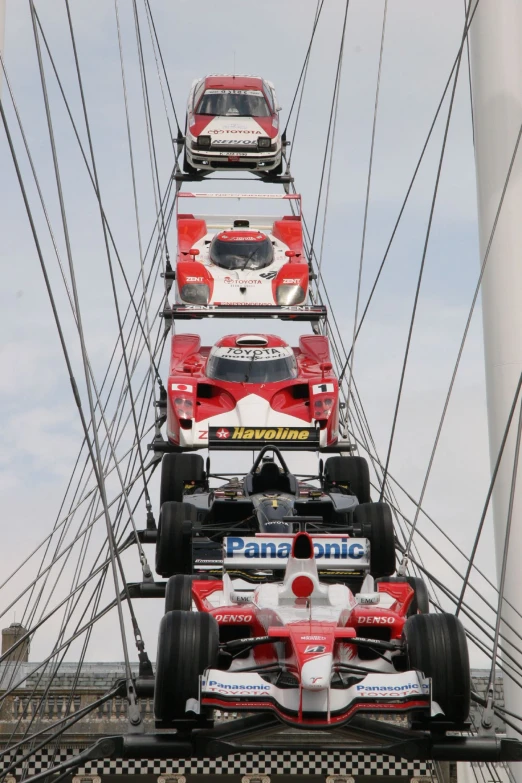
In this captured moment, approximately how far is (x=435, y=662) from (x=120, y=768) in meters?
11.2

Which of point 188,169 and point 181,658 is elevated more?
point 181,658

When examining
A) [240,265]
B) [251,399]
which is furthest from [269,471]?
[240,265]

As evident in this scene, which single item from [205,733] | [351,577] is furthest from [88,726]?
[205,733]

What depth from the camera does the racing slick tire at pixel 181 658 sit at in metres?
6.50

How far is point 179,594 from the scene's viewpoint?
825 centimetres

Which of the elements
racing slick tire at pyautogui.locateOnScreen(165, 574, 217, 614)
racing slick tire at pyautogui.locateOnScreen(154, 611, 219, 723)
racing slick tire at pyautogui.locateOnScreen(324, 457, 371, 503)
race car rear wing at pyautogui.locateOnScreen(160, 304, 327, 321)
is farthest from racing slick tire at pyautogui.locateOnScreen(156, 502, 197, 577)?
race car rear wing at pyautogui.locateOnScreen(160, 304, 327, 321)

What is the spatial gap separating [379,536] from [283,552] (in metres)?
1.14

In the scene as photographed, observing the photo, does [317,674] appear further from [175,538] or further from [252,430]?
[252,430]

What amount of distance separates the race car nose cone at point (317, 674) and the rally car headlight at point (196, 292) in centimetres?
834

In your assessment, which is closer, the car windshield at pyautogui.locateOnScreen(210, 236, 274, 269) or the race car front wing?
the race car front wing

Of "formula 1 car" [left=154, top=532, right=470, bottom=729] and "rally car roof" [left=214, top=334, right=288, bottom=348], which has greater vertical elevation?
"formula 1 car" [left=154, top=532, right=470, bottom=729]

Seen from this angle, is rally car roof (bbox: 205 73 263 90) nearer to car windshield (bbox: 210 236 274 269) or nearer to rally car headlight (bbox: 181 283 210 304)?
car windshield (bbox: 210 236 274 269)

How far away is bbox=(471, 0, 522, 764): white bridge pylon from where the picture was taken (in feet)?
34.3

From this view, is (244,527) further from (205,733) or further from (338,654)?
(205,733)
